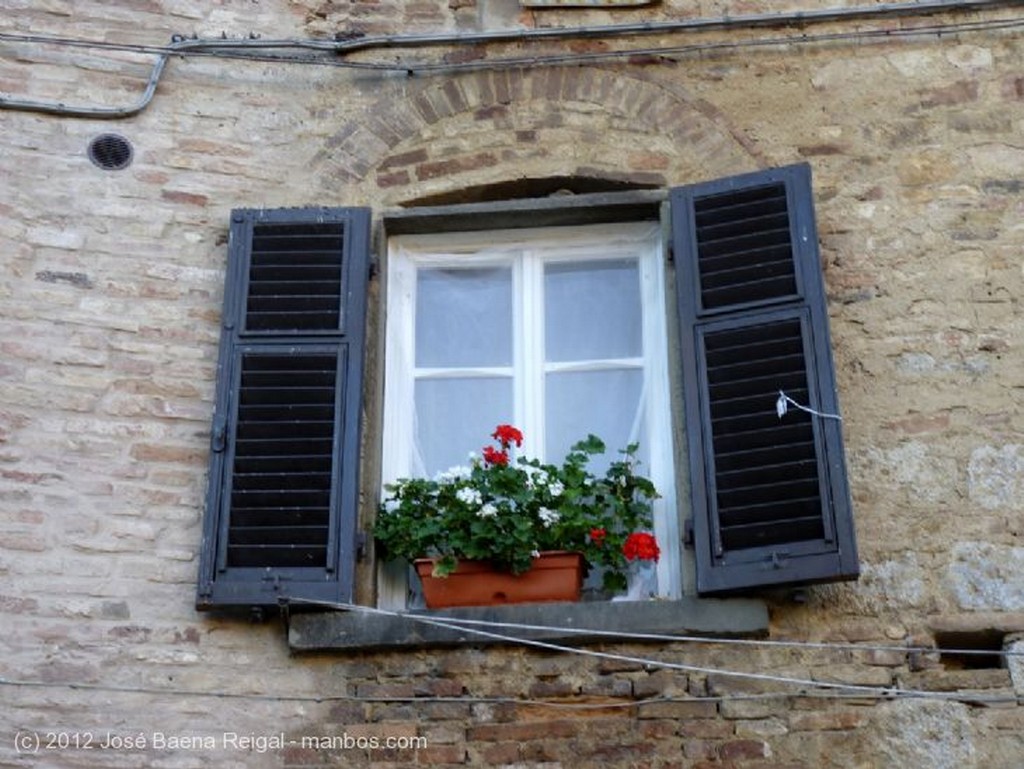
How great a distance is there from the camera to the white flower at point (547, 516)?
6.15 meters

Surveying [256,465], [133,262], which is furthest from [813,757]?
[133,262]

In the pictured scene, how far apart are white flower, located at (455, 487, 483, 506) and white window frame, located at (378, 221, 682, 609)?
0.36 m

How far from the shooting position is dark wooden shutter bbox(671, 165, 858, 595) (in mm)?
5934

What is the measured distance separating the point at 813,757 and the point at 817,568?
22.4 inches

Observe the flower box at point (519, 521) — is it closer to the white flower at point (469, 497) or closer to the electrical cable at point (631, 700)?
the white flower at point (469, 497)

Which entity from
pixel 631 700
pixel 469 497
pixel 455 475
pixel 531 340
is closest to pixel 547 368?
pixel 531 340

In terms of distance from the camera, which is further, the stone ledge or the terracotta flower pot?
the terracotta flower pot

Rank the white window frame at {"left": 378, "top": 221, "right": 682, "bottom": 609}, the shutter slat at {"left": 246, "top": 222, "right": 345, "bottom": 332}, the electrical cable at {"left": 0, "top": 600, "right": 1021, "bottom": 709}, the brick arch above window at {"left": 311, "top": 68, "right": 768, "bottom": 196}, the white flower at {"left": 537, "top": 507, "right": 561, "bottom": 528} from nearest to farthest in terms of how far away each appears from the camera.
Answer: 1. the electrical cable at {"left": 0, "top": 600, "right": 1021, "bottom": 709}
2. the white flower at {"left": 537, "top": 507, "right": 561, "bottom": 528}
3. the white window frame at {"left": 378, "top": 221, "right": 682, "bottom": 609}
4. the shutter slat at {"left": 246, "top": 222, "right": 345, "bottom": 332}
5. the brick arch above window at {"left": 311, "top": 68, "right": 768, "bottom": 196}

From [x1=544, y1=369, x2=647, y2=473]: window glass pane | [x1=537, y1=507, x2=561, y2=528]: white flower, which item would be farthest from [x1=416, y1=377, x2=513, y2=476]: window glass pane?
[x1=537, y1=507, x2=561, y2=528]: white flower

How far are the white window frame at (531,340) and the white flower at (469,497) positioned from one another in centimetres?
36

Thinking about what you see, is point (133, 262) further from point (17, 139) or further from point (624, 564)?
point (624, 564)

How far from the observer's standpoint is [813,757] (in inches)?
223

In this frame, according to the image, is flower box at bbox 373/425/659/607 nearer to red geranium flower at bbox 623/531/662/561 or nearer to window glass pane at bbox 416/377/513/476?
red geranium flower at bbox 623/531/662/561

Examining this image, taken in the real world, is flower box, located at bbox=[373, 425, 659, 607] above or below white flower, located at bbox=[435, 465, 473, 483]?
below
